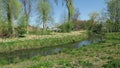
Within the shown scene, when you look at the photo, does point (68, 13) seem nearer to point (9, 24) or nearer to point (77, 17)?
point (9, 24)

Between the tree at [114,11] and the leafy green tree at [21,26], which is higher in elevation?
the tree at [114,11]

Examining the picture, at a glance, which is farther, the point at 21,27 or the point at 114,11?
the point at 114,11

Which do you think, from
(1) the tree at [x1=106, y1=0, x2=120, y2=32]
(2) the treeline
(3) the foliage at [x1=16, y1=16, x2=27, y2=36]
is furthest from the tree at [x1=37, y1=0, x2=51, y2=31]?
(1) the tree at [x1=106, y1=0, x2=120, y2=32]

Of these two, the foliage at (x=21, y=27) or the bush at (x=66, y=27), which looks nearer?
the foliage at (x=21, y=27)

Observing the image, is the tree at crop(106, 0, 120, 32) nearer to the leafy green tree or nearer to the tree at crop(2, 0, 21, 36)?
the leafy green tree

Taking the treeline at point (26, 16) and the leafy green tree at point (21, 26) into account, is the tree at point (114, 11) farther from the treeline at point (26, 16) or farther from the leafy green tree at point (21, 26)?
the leafy green tree at point (21, 26)

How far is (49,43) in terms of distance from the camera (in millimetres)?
37656

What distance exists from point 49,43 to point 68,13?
31016 millimetres

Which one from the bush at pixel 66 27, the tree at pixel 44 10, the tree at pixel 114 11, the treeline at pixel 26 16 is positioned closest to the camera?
the treeline at pixel 26 16

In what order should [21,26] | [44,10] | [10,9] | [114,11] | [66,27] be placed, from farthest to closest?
[66,27] → [114,11] → [44,10] → [21,26] → [10,9]

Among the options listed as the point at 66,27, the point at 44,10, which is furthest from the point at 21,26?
the point at 66,27

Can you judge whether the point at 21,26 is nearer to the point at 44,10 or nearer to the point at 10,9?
the point at 10,9

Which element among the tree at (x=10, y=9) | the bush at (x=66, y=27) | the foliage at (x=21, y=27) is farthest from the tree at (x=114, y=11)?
the tree at (x=10, y=9)

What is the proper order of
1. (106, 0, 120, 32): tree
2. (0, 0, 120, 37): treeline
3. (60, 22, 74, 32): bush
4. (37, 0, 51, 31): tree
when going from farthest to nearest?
(60, 22, 74, 32): bush → (106, 0, 120, 32): tree → (37, 0, 51, 31): tree → (0, 0, 120, 37): treeline
